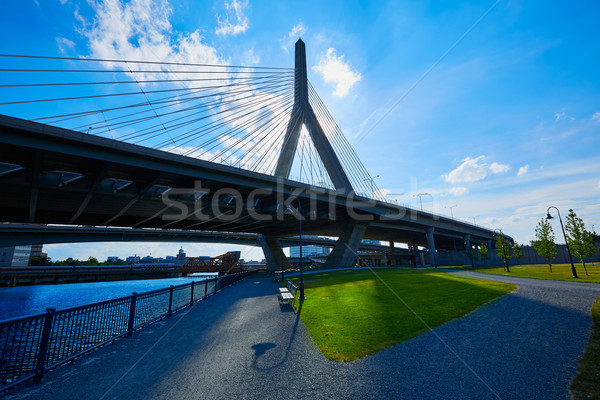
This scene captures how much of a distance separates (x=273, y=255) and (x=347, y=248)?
1992cm

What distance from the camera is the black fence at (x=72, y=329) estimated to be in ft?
17.4

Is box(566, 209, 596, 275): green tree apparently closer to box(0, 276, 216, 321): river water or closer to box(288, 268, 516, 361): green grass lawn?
box(288, 268, 516, 361): green grass lawn

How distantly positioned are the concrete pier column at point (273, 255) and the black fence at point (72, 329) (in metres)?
41.8

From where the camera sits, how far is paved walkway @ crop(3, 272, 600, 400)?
15.3 feet

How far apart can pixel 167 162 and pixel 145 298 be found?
50.7 ft

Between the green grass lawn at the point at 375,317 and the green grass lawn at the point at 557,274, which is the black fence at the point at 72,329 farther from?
the green grass lawn at the point at 557,274

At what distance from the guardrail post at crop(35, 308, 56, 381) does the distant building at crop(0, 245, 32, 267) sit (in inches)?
5355

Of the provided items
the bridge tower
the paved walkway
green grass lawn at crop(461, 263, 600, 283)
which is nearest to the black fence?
the paved walkway

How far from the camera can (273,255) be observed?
57531mm

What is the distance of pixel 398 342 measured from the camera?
686 centimetres

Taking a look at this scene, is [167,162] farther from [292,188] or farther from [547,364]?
[547,364]

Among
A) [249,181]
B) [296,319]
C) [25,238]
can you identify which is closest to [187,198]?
[249,181]

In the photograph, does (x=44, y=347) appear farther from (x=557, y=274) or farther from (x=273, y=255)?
(x=273, y=255)

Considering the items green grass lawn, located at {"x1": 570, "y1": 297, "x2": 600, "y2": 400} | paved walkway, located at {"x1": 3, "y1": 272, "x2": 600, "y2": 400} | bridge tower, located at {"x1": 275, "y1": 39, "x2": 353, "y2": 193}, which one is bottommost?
paved walkway, located at {"x1": 3, "y1": 272, "x2": 600, "y2": 400}
